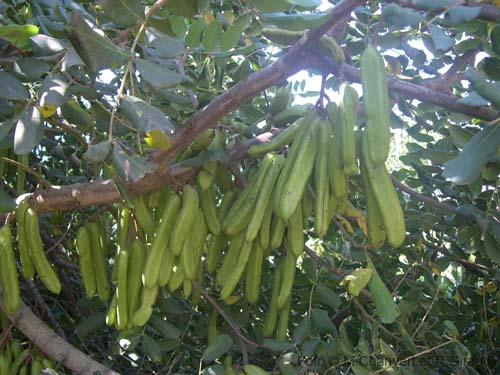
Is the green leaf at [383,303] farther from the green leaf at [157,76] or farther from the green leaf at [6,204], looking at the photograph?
the green leaf at [6,204]

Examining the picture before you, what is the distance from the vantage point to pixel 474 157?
1062mm

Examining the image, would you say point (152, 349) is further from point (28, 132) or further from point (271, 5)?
point (271, 5)

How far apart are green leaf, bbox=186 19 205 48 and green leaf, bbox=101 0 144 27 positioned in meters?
0.31

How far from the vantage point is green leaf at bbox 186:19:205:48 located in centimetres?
144

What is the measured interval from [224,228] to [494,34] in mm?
757

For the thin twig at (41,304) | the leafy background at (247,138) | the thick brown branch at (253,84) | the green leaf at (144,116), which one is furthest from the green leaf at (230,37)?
the thin twig at (41,304)

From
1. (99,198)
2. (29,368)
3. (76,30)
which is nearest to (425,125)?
(99,198)

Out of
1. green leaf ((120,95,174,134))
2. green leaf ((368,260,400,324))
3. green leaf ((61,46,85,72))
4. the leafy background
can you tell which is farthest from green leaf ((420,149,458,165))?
green leaf ((61,46,85,72))

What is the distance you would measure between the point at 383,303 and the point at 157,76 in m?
0.77

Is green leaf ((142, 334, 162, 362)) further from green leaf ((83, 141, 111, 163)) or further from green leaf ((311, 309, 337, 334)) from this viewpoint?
green leaf ((83, 141, 111, 163))

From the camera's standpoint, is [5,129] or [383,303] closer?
[5,129]

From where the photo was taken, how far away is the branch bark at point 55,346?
1.66 meters

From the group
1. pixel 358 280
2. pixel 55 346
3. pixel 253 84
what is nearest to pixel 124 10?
pixel 253 84

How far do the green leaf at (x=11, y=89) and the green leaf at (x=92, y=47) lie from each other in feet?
0.70
